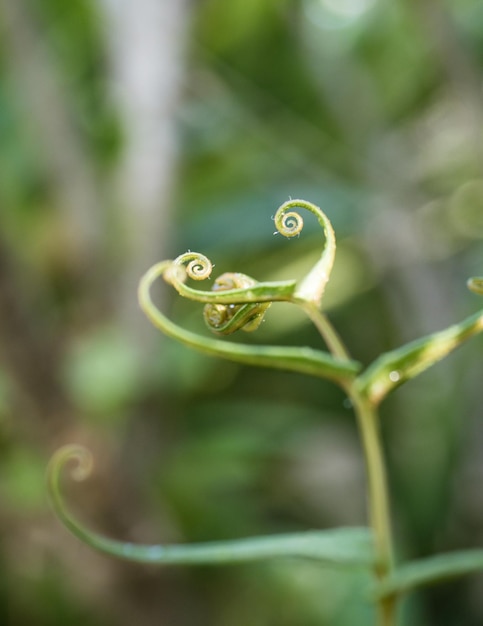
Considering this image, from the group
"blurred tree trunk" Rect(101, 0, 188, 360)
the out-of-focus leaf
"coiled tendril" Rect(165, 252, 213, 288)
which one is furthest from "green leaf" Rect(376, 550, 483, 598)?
"blurred tree trunk" Rect(101, 0, 188, 360)

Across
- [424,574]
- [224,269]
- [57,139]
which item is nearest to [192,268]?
[424,574]

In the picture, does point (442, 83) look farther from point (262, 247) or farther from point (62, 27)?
point (62, 27)

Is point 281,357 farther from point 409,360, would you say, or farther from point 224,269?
point 224,269

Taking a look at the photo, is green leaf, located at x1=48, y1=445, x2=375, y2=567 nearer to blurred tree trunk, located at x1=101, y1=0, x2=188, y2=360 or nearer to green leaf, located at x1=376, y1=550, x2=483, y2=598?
green leaf, located at x1=376, y1=550, x2=483, y2=598

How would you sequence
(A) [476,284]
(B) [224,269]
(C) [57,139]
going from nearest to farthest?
(A) [476,284] < (C) [57,139] < (B) [224,269]

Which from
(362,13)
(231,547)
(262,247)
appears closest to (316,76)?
(362,13)

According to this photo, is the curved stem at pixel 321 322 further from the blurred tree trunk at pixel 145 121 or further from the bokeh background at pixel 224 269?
the blurred tree trunk at pixel 145 121

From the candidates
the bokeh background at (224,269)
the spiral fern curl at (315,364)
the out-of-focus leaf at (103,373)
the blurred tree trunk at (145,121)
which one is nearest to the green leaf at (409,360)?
the spiral fern curl at (315,364)
